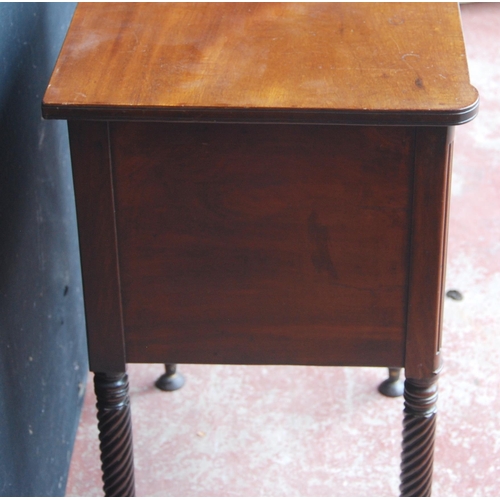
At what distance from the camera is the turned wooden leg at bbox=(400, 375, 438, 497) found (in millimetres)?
1432

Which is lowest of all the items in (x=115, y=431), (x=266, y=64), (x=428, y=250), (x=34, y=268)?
(x=115, y=431)

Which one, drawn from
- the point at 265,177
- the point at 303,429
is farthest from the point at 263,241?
the point at 303,429

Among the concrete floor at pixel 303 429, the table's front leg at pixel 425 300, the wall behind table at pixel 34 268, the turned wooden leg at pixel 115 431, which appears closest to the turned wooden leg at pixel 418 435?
the table's front leg at pixel 425 300

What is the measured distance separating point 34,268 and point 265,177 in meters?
0.53

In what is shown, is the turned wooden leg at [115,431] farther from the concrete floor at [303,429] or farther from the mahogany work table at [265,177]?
the concrete floor at [303,429]

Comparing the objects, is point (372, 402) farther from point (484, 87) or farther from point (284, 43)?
point (484, 87)

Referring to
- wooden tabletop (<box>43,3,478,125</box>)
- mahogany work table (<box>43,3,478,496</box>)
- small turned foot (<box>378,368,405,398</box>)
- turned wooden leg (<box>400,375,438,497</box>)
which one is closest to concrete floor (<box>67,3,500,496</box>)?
small turned foot (<box>378,368,405,398</box>)

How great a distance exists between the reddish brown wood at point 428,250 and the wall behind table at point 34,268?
0.63 metres

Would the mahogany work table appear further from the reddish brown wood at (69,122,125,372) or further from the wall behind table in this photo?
the wall behind table

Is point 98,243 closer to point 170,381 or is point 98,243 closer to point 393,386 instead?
point 170,381

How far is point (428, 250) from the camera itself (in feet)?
4.23

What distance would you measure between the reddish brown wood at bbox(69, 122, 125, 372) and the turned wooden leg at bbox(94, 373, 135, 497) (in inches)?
2.1

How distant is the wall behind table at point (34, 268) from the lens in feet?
4.62

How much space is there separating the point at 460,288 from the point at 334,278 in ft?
3.86
